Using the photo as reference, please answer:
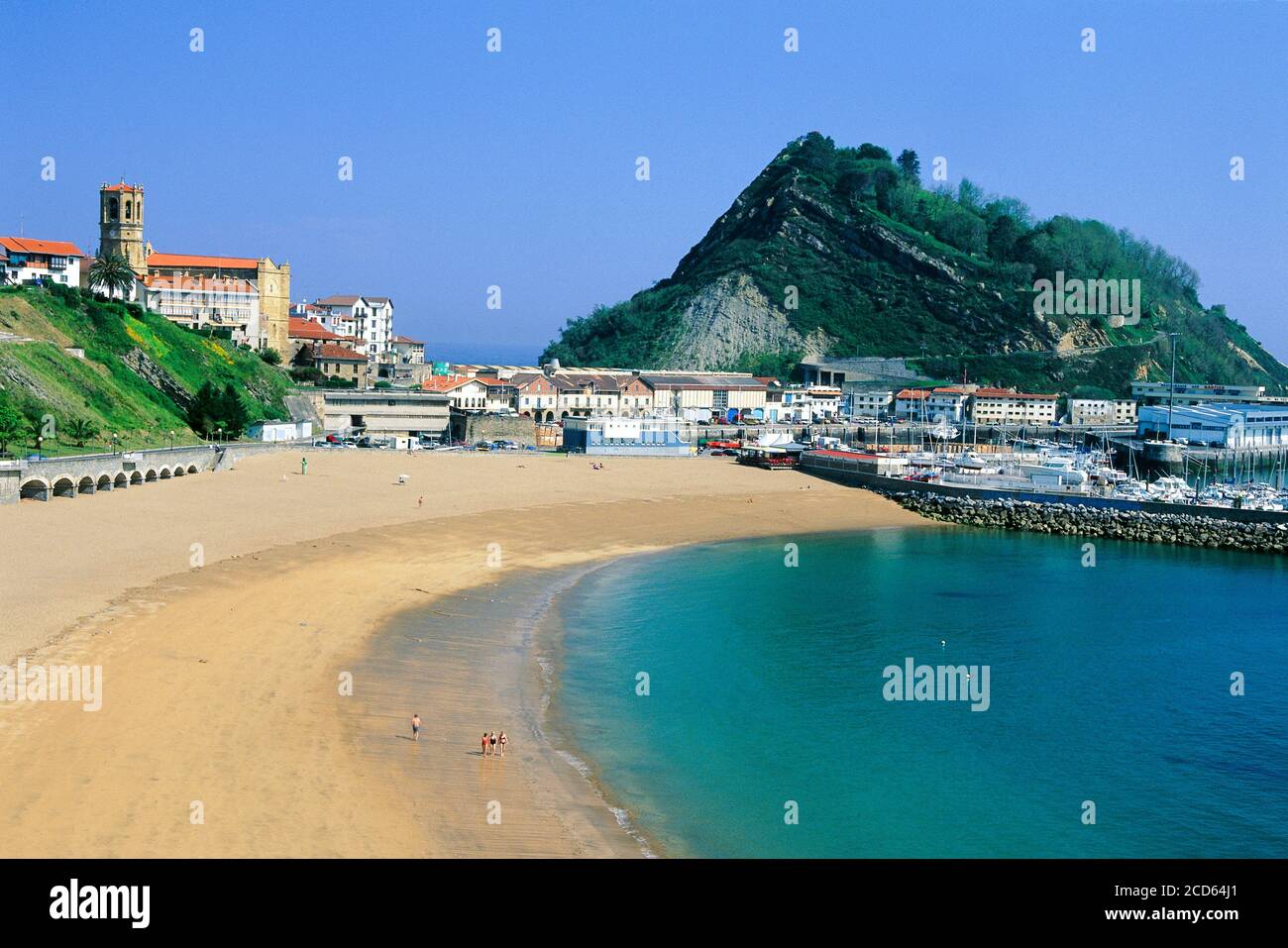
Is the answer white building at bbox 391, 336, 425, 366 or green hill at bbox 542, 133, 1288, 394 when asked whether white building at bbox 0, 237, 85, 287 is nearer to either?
white building at bbox 391, 336, 425, 366

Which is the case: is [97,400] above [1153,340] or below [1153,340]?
below

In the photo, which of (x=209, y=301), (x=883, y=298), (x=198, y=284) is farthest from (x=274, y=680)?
(x=883, y=298)

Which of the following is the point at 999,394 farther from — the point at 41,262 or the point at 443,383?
the point at 41,262

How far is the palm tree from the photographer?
2554 inches

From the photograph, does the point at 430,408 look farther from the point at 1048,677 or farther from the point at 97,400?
the point at 1048,677

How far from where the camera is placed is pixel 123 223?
7756 centimetres

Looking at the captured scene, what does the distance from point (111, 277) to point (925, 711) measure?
183 ft

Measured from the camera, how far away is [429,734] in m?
20.2

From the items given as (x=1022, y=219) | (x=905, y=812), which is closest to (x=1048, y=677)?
(x=905, y=812)

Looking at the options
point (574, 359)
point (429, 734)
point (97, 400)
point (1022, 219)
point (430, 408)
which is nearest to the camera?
point (429, 734)

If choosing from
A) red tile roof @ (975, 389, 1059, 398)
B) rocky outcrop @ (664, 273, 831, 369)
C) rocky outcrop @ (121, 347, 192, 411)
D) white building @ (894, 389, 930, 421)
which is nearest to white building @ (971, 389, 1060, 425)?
red tile roof @ (975, 389, 1059, 398)

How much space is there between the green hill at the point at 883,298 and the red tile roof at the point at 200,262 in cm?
4715

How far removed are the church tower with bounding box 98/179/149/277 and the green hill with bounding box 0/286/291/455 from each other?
1186 centimetres

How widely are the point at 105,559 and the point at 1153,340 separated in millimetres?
124398
